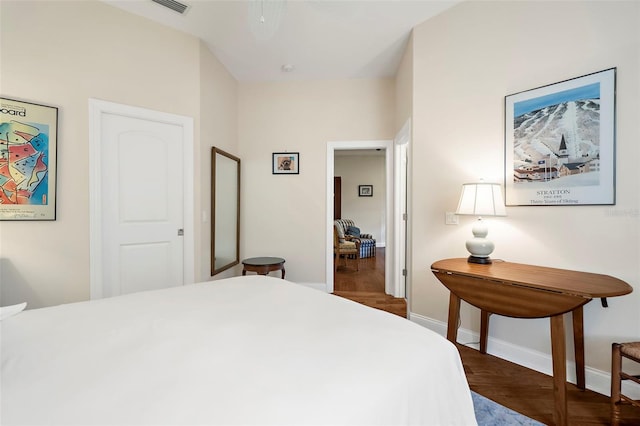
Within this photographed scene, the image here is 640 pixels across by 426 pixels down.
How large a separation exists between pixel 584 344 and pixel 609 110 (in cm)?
142

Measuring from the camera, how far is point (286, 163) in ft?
11.7

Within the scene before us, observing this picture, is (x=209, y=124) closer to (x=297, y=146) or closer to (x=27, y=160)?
(x=297, y=146)

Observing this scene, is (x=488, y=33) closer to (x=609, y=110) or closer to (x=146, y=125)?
(x=609, y=110)

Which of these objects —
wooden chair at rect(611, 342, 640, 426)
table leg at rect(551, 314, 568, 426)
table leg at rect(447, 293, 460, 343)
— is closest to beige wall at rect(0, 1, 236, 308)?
table leg at rect(447, 293, 460, 343)

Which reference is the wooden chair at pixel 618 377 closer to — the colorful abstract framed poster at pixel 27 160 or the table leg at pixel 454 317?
the table leg at pixel 454 317

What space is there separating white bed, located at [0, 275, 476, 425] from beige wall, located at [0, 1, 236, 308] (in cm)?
118

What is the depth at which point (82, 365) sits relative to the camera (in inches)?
28.7

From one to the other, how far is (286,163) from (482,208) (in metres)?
2.37

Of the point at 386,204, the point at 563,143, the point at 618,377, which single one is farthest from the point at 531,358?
the point at 386,204

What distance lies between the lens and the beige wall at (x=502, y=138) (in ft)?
5.14

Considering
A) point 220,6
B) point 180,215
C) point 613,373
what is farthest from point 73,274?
point 613,373

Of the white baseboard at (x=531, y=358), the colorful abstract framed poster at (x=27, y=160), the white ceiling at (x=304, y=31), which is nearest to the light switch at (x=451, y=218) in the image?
the white baseboard at (x=531, y=358)

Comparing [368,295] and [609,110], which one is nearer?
[609,110]

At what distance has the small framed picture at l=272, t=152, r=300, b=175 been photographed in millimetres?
3543
